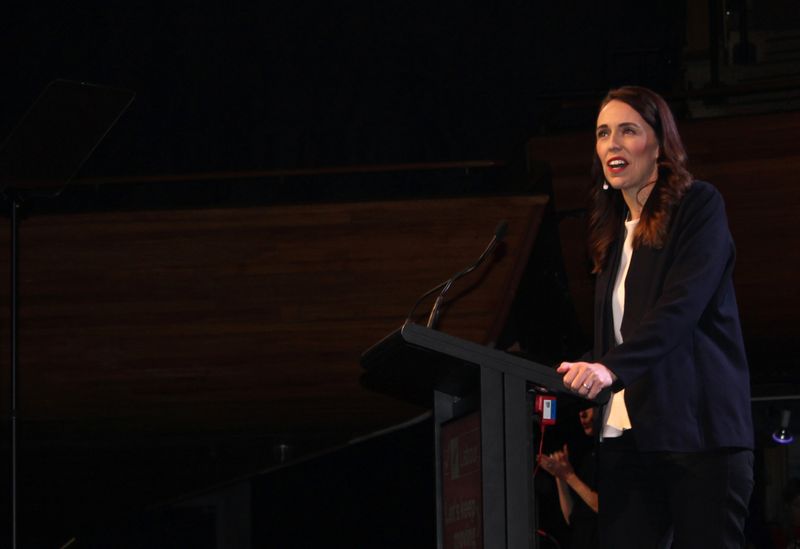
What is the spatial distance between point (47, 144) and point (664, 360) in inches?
76.4

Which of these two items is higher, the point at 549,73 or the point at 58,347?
the point at 549,73

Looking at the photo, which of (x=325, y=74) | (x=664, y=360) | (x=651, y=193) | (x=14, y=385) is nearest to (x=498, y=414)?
(x=664, y=360)

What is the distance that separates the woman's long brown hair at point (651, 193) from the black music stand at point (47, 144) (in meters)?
1.53

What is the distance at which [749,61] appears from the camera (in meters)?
8.06

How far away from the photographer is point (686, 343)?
6.05 feet

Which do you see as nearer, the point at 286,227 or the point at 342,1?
the point at 286,227

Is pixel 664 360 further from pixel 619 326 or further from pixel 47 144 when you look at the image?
pixel 47 144

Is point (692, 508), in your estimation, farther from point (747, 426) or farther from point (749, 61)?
point (749, 61)

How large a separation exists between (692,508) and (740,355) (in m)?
Result: 0.26

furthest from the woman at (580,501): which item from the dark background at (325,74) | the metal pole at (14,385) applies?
the dark background at (325,74)

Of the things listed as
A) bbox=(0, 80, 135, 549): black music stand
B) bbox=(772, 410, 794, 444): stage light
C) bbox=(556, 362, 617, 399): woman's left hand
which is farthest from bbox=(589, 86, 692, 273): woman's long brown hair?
bbox=(772, 410, 794, 444): stage light

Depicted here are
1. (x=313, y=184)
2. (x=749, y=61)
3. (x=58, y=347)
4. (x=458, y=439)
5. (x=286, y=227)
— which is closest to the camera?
(x=458, y=439)

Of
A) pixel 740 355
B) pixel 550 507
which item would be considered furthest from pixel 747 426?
pixel 550 507

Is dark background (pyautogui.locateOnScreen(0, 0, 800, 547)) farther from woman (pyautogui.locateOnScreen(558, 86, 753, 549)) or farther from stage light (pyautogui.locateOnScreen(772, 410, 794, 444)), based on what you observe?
woman (pyautogui.locateOnScreen(558, 86, 753, 549))
